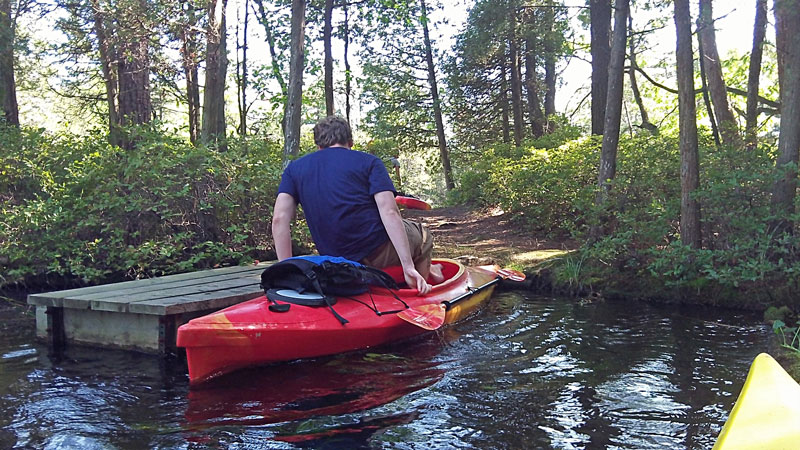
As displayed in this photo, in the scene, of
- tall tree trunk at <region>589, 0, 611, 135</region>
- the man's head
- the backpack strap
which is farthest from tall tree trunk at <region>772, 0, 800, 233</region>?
tall tree trunk at <region>589, 0, 611, 135</region>

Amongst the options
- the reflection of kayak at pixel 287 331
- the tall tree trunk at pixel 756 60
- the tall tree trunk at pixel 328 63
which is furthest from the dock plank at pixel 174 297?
the tall tree trunk at pixel 328 63

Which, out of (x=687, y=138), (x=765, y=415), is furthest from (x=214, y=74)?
(x=765, y=415)

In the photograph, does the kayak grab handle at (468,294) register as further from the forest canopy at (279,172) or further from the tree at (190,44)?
the tree at (190,44)

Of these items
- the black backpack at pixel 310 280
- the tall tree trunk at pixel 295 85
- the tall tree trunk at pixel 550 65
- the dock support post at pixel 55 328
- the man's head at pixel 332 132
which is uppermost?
the tall tree trunk at pixel 550 65

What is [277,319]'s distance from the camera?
470cm

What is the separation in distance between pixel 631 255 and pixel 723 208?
1.30 m

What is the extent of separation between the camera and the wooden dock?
5375mm

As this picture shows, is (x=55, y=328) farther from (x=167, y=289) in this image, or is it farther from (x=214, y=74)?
(x=214, y=74)

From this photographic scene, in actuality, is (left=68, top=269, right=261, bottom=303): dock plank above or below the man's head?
below

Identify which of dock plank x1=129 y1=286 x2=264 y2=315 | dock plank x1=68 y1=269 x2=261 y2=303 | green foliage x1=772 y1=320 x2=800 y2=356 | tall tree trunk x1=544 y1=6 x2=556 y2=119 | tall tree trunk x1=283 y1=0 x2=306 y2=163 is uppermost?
tall tree trunk x1=544 y1=6 x2=556 y2=119

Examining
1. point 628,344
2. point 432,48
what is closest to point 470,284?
point 628,344

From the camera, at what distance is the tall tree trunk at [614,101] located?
867cm

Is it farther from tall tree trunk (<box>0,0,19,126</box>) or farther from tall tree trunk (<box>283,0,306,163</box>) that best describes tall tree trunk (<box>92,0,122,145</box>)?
tall tree trunk (<box>283,0,306,163</box>)

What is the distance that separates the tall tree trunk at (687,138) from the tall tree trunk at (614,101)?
118 centimetres
